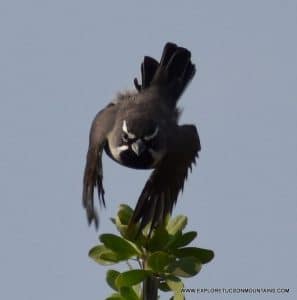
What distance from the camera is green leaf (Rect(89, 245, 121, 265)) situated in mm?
2604

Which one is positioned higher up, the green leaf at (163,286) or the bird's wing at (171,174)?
the bird's wing at (171,174)

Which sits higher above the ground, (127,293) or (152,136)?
(152,136)

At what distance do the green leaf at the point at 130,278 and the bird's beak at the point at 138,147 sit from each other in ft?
9.16

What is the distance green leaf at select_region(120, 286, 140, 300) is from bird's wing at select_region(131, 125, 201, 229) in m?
1.24

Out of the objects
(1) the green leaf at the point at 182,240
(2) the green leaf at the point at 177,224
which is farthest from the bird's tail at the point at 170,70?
(1) the green leaf at the point at 182,240

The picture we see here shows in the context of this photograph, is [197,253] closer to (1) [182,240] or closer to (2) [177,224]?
(1) [182,240]

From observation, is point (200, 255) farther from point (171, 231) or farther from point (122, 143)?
point (122, 143)

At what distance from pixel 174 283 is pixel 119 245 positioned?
0.28 metres

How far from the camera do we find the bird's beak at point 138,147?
5.15 metres

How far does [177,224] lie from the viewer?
109 inches

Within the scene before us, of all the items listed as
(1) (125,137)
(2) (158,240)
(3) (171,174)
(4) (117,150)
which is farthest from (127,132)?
(2) (158,240)

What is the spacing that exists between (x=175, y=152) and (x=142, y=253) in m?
2.34

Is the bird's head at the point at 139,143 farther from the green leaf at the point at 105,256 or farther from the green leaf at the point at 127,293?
the green leaf at the point at 127,293

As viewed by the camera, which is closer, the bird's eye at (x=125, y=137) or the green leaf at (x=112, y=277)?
the green leaf at (x=112, y=277)
